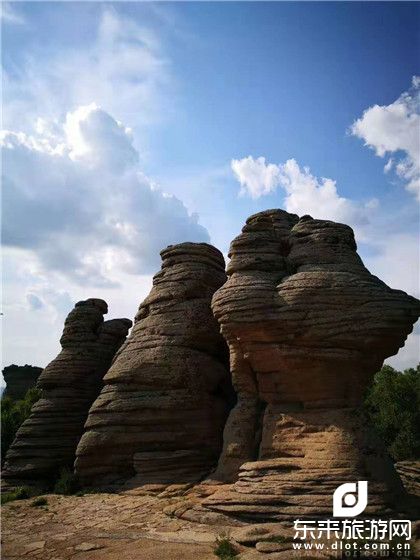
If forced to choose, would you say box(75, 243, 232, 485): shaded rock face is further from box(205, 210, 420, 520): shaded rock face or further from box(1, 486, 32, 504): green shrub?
box(1, 486, 32, 504): green shrub

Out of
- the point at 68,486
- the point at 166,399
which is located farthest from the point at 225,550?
the point at 68,486

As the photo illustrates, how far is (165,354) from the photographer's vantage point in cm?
1920

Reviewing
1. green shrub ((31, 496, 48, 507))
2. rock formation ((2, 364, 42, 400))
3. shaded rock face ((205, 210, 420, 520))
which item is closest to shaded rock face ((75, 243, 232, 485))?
green shrub ((31, 496, 48, 507))

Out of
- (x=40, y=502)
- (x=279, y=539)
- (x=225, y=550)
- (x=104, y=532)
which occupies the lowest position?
(x=40, y=502)

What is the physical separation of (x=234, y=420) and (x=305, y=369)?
3.54m

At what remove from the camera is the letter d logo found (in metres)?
11.3

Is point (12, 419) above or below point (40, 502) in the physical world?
above

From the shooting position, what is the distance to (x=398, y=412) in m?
31.3

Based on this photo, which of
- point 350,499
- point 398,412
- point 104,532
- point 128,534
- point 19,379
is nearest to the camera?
point 350,499

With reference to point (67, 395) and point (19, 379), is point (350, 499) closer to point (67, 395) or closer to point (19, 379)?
point (67, 395)

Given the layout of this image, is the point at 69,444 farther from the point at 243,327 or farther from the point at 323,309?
the point at 323,309

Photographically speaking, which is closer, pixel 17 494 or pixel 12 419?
pixel 17 494

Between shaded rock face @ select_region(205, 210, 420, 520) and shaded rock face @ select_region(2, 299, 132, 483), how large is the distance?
10833 mm

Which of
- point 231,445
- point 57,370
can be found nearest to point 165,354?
point 231,445
